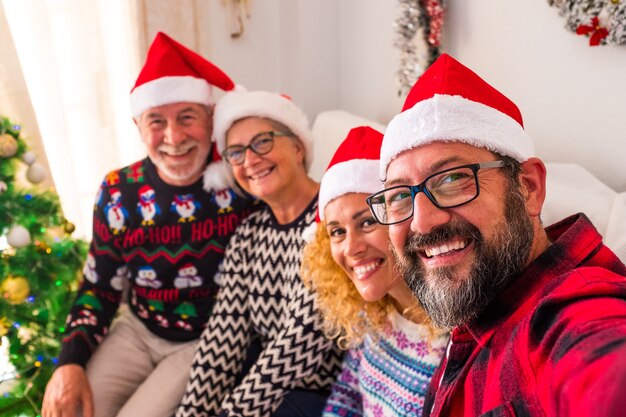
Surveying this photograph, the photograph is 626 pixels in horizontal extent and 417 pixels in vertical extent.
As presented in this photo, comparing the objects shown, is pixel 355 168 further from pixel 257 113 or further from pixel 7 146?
pixel 7 146

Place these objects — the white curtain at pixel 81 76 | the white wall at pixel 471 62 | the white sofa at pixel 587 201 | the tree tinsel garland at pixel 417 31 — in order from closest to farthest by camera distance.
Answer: the white sofa at pixel 587 201 → the white wall at pixel 471 62 → the tree tinsel garland at pixel 417 31 → the white curtain at pixel 81 76

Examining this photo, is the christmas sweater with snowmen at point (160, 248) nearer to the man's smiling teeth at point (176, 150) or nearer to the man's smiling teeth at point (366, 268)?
the man's smiling teeth at point (176, 150)

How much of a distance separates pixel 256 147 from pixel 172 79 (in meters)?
0.41

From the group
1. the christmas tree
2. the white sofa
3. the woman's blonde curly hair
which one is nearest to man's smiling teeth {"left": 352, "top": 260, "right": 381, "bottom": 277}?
the woman's blonde curly hair

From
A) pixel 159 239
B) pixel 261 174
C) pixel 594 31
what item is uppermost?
pixel 594 31

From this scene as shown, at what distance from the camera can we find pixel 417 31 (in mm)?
2084

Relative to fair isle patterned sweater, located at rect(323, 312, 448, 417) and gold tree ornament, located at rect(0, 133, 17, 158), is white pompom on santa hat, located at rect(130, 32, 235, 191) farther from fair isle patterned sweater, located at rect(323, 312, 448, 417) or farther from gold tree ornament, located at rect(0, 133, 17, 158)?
fair isle patterned sweater, located at rect(323, 312, 448, 417)

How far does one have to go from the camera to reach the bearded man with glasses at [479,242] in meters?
0.80

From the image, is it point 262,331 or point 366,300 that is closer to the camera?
point 366,300

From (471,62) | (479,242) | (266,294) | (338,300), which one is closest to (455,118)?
(479,242)

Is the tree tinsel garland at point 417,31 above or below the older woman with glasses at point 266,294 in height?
above

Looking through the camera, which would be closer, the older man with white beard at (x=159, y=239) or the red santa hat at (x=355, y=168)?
the red santa hat at (x=355, y=168)

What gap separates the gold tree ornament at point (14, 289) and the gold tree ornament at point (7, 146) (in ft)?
1.34

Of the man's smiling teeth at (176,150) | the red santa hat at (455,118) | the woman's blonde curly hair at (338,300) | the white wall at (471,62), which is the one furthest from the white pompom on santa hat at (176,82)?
the red santa hat at (455,118)
